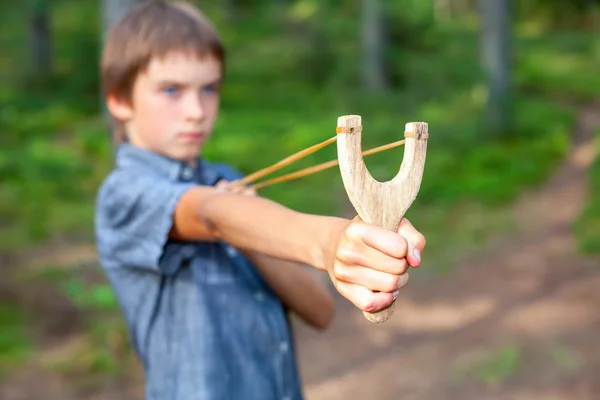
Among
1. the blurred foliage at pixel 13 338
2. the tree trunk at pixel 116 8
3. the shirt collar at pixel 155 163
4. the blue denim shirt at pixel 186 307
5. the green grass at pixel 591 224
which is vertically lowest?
the blurred foliage at pixel 13 338

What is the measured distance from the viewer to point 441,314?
21.1ft

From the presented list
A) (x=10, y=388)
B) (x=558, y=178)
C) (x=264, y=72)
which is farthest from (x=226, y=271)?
(x=264, y=72)

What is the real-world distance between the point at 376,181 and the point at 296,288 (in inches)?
41.4

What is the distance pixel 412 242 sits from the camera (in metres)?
1.30

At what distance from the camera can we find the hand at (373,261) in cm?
124

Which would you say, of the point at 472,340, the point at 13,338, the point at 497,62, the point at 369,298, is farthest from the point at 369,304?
the point at 497,62

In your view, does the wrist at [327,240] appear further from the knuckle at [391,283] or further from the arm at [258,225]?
the knuckle at [391,283]

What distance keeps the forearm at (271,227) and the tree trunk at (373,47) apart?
1590 centimetres

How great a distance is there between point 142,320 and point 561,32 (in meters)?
30.8

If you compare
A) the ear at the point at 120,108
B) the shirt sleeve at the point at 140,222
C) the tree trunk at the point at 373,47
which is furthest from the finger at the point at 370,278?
the tree trunk at the point at 373,47

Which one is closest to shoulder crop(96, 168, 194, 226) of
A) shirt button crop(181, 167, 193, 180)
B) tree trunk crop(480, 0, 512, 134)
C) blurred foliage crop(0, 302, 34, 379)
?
shirt button crop(181, 167, 193, 180)

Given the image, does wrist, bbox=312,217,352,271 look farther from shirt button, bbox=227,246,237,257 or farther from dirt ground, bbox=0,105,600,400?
dirt ground, bbox=0,105,600,400

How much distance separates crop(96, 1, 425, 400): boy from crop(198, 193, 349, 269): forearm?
243mm

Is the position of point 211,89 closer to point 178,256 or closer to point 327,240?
point 178,256
